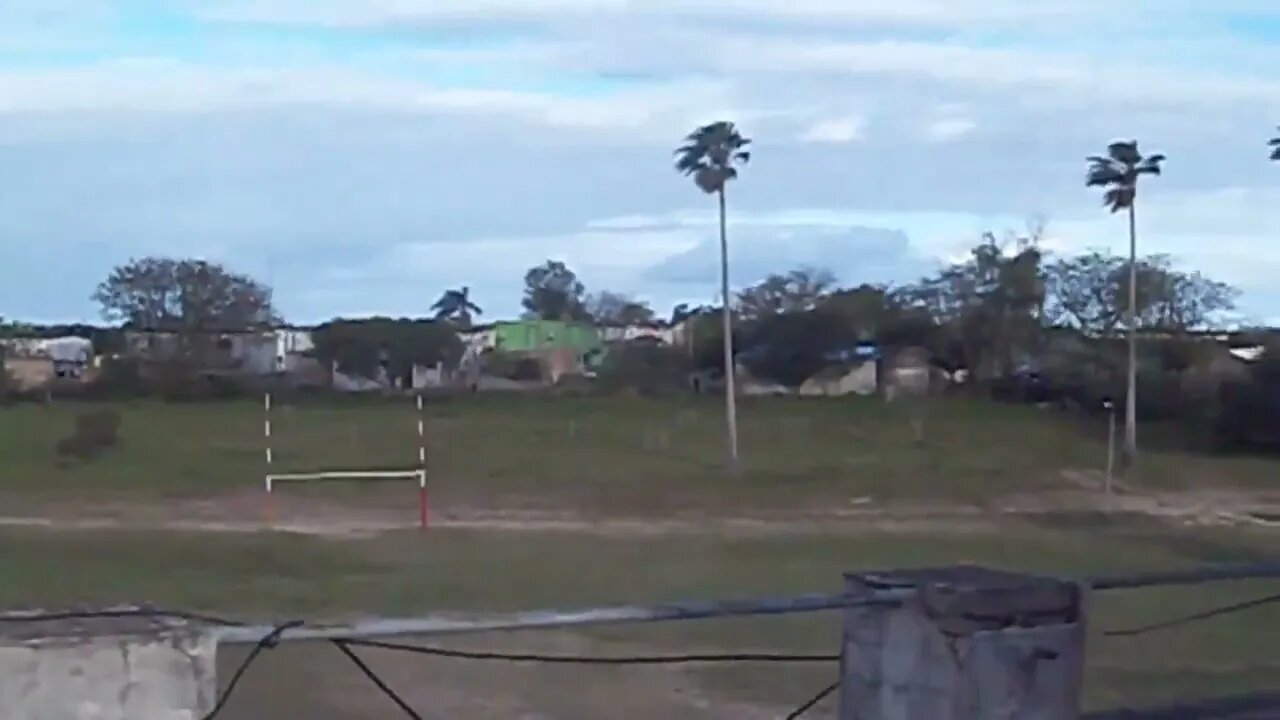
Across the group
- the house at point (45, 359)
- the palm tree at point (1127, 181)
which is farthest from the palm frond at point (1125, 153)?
the house at point (45, 359)

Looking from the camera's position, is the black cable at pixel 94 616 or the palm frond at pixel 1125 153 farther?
the palm frond at pixel 1125 153

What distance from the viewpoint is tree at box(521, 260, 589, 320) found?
299 ft

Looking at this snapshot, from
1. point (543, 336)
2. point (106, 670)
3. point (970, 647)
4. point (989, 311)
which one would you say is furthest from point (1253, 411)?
point (106, 670)

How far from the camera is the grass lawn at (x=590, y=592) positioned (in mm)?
14031

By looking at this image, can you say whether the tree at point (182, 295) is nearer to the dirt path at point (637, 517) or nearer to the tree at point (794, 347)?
the tree at point (794, 347)

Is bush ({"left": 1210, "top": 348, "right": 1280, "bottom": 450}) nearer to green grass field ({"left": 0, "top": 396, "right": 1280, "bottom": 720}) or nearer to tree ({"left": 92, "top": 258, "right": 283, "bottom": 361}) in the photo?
green grass field ({"left": 0, "top": 396, "right": 1280, "bottom": 720})

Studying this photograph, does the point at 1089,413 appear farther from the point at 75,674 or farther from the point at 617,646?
the point at 75,674

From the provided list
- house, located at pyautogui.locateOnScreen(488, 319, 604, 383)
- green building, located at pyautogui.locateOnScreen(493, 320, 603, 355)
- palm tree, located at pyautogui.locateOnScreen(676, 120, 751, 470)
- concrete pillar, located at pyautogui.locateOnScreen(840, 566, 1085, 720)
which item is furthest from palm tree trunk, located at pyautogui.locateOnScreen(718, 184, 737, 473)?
concrete pillar, located at pyautogui.locateOnScreen(840, 566, 1085, 720)

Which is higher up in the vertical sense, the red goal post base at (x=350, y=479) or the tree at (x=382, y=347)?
the tree at (x=382, y=347)

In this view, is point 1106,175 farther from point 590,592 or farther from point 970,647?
point 970,647

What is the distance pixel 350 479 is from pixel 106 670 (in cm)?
3249

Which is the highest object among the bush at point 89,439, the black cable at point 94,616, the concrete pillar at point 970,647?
the black cable at point 94,616

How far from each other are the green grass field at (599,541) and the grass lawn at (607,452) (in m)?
0.11

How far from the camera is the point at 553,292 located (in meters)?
93.3
